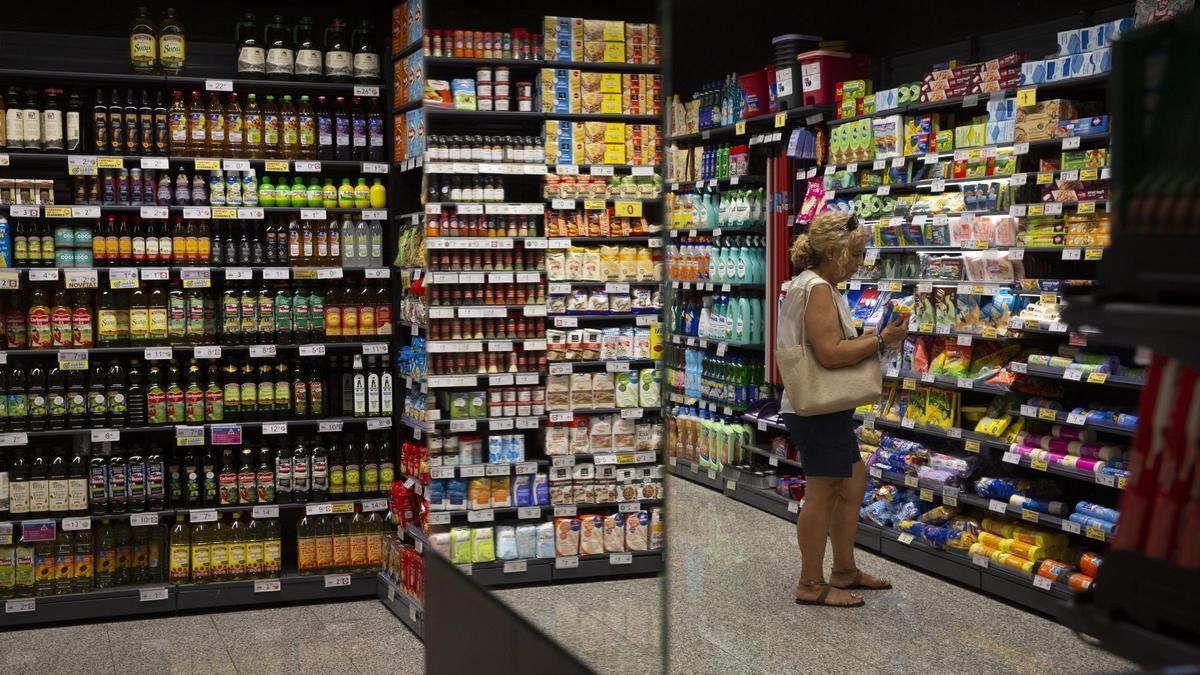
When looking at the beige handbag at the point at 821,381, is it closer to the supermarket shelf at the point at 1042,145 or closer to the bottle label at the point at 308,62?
the supermarket shelf at the point at 1042,145

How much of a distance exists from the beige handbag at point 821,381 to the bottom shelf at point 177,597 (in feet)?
8.41

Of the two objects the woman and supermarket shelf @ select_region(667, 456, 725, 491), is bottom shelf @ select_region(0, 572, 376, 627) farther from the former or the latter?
supermarket shelf @ select_region(667, 456, 725, 491)

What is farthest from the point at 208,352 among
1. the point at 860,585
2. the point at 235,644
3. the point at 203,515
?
the point at 860,585

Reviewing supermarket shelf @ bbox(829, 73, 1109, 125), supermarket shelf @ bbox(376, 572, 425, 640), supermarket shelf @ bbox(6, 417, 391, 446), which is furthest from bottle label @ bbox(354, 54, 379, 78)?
supermarket shelf @ bbox(829, 73, 1109, 125)

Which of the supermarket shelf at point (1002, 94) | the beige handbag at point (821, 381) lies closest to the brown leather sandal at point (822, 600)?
the beige handbag at point (821, 381)

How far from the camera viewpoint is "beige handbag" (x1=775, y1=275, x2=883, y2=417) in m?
4.82

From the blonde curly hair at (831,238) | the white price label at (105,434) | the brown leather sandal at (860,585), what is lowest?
the brown leather sandal at (860,585)

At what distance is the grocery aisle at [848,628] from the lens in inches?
179

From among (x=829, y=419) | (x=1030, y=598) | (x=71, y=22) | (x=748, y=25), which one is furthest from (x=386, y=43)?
(x=1030, y=598)

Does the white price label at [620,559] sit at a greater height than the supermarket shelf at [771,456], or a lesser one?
greater

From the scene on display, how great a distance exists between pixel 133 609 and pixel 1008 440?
4477mm

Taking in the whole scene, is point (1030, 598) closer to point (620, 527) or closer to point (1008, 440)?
point (1008, 440)

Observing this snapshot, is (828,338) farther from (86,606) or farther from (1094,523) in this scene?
(86,606)

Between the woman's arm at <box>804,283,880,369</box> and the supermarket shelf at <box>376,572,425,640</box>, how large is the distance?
2.11m
